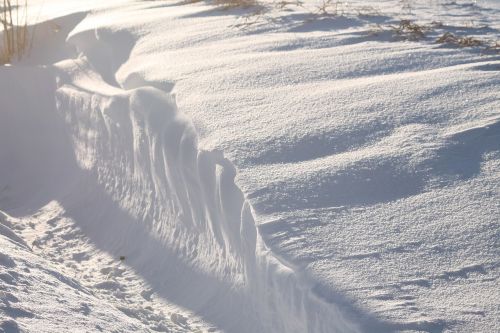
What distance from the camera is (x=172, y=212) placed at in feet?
11.6

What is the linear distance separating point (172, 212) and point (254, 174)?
65 centimetres

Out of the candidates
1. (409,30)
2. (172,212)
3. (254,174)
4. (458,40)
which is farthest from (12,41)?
(254,174)

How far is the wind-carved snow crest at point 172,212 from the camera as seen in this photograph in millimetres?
2641

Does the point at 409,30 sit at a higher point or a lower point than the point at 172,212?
higher

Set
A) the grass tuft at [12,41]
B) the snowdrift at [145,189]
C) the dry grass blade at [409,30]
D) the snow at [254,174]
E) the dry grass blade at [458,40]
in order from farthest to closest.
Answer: the grass tuft at [12,41], the dry grass blade at [409,30], the dry grass blade at [458,40], the snowdrift at [145,189], the snow at [254,174]

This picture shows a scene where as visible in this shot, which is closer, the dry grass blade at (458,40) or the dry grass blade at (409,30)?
the dry grass blade at (458,40)

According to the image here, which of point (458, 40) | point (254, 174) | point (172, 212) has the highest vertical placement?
point (458, 40)

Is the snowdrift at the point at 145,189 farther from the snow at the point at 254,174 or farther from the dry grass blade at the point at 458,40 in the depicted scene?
the dry grass blade at the point at 458,40

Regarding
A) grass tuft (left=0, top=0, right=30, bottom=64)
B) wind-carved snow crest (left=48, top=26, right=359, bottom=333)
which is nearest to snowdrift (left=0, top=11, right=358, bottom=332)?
wind-carved snow crest (left=48, top=26, right=359, bottom=333)

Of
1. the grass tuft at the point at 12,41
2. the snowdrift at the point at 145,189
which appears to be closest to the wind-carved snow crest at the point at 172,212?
the snowdrift at the point at 145,189

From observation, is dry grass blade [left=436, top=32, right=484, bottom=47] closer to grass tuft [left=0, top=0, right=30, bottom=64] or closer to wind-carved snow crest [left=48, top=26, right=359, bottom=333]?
wind-carved snow crest [left=48, top=26, right=359, bottom=333]

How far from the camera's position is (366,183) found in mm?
2861

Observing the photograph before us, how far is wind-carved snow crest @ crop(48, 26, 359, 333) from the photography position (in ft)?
8.66

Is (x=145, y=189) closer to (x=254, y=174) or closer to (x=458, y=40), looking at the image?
(x=254, y=174)
